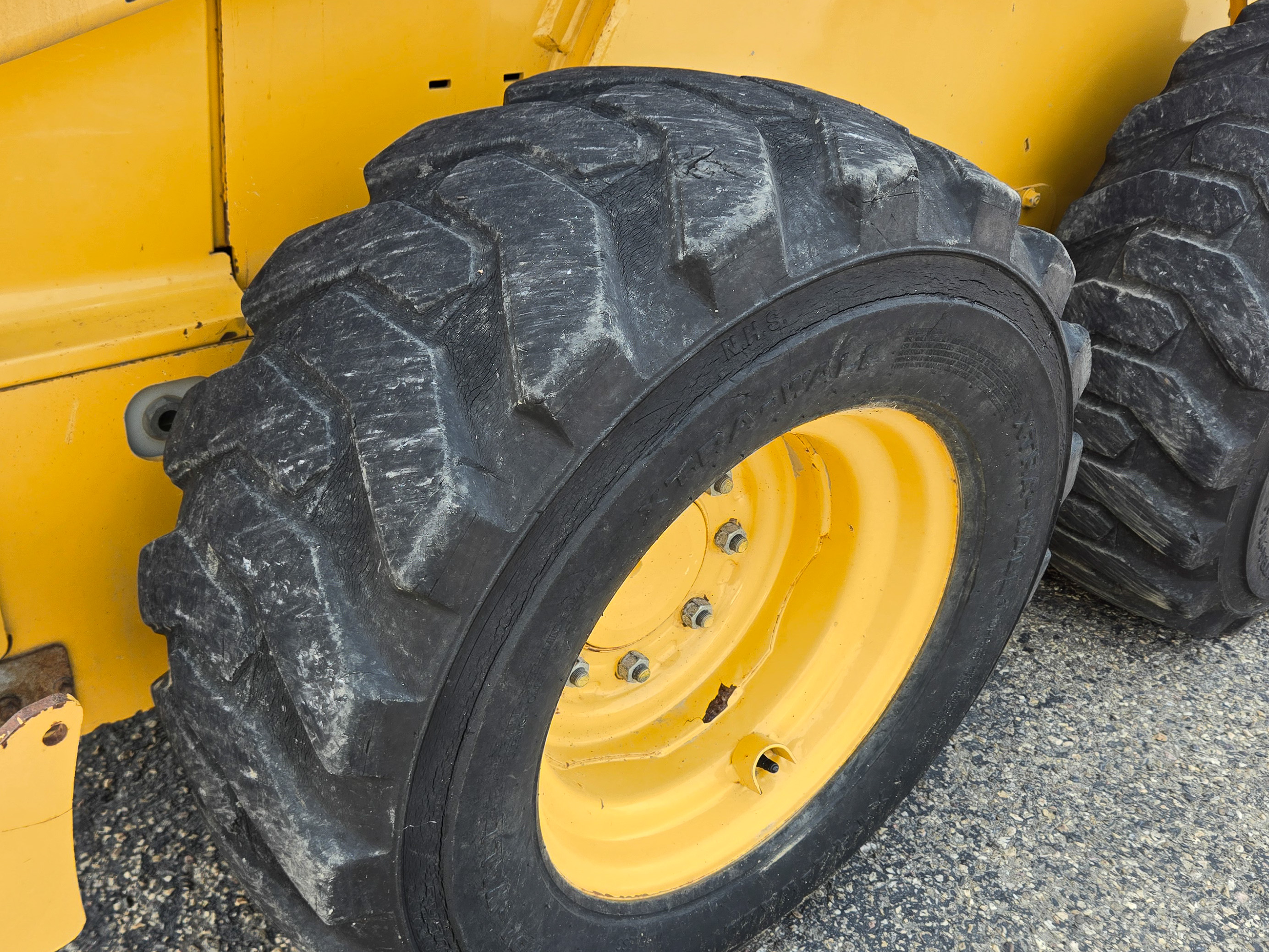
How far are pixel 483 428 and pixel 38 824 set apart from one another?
1.73ft

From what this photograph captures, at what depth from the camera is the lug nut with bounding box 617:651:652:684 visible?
1387 mm

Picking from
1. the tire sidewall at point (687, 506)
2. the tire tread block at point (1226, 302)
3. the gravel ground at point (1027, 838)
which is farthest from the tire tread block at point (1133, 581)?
the tire sidewall at point (687, 506)

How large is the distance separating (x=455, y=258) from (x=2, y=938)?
73 cm

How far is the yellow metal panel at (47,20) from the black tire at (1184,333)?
5.03 ft

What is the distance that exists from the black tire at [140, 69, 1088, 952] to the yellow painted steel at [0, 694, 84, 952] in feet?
→ 0.37

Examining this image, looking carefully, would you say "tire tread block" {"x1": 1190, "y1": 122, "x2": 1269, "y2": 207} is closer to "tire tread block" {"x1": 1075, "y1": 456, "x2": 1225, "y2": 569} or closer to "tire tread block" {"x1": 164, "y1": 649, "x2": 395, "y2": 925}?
"tire tread block" {"x1": 1075, "y1": 456, "x2": 1225, "y2": 569}

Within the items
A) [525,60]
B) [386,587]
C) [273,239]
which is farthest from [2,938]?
[525,60]

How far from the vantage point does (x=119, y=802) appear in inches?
56.2

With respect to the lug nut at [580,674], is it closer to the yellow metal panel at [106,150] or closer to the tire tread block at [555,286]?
the tire tread block at [555,286]

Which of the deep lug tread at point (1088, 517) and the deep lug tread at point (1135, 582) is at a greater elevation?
the deep lug tread at point (1088, 517)

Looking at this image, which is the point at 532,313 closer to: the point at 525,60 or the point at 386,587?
the point at 386,587

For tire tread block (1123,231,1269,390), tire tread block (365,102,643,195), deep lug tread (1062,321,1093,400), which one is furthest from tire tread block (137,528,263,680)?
tire tread block (1123,231,1269,390)

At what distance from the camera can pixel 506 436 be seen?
0.84m

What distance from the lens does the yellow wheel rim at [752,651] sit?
131cm
